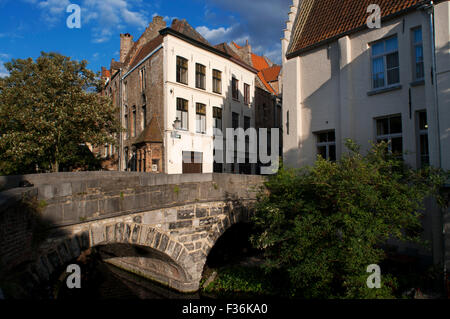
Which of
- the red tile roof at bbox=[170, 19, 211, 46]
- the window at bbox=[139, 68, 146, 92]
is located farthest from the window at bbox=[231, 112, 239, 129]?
the window at bbox=[139, 68, 146, 92]

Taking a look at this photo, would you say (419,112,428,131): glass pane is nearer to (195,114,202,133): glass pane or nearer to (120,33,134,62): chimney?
(195,114,202,133): glass pane

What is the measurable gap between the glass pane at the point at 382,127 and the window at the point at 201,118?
12.4 m

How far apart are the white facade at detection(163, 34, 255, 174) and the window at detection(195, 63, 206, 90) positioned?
238 mm

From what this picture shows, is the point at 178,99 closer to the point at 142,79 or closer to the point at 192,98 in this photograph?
the point at 192,98

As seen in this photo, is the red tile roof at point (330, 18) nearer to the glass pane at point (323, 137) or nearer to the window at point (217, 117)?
the glass pane at point (323, 137)

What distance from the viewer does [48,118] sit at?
1512 centimetres

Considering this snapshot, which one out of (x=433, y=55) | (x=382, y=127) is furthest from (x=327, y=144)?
(x=433, y=55)

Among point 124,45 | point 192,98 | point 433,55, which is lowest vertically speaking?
point 433,55

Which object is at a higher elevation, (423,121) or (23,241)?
(423,121)

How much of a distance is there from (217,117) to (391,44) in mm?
13358

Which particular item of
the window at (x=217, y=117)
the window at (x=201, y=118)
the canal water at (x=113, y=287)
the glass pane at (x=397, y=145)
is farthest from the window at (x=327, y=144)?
the window at (x=217, y=117)

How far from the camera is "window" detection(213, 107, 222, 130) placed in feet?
71.7
